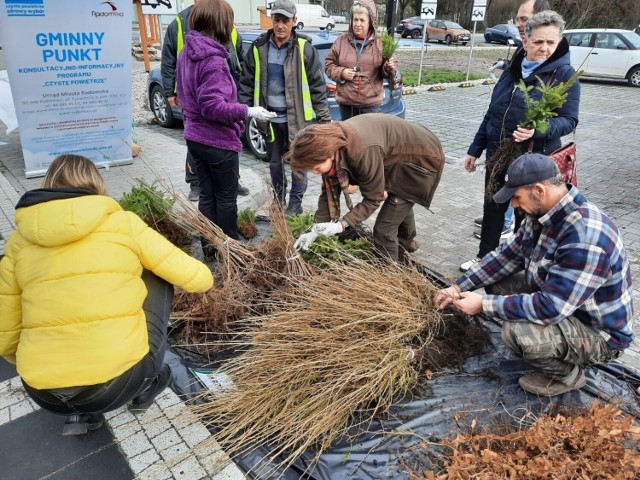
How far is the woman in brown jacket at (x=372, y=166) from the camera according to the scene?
2.58m

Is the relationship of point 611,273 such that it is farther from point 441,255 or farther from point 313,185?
point 313,185

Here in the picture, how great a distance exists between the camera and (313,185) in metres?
5.47

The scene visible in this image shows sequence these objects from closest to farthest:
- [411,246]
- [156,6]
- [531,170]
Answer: [531,170] → [411,246] → [156,6]

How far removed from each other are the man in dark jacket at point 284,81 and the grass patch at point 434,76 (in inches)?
335

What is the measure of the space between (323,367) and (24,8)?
4.86m

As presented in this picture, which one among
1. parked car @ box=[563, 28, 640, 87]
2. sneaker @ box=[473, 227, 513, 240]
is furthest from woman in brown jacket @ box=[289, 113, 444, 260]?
parked car @ box=[563, 28, 640, 87]

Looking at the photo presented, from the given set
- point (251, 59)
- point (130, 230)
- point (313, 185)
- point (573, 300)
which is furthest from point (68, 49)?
point (573, 300)

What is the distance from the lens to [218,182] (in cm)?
350

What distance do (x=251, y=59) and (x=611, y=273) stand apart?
10.8 ft

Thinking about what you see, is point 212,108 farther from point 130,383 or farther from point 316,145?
point 130,383

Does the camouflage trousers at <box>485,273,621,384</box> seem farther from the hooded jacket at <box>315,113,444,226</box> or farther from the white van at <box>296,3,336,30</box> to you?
the white van at <box>296,3,336,30</box>

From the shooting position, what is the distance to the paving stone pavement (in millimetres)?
3654

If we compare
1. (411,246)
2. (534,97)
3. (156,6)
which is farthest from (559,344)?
(156,6)

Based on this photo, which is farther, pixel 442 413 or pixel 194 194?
pixel 194 194
